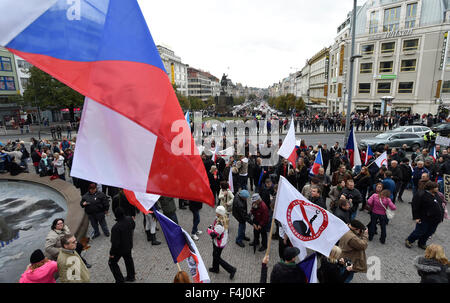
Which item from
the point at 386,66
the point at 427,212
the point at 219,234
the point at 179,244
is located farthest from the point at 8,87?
the point at 386,66

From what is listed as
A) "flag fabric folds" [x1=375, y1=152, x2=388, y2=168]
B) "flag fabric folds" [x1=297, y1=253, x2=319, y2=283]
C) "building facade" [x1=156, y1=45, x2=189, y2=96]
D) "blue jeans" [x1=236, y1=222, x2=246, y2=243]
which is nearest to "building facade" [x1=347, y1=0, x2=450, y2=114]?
"flag fabric folds" [x1=375, y1=152, x2=388, y2=168]

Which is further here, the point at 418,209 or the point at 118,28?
the point at 418,209

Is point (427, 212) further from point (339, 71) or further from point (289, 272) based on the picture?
point (339, 71)

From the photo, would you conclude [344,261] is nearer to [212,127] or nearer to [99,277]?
[99,277]

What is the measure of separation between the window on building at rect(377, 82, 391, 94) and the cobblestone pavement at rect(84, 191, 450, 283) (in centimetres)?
3917

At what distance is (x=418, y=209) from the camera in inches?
238

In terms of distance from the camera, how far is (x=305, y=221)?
4.34 metres

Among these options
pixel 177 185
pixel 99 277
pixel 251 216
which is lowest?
pixel 99 277

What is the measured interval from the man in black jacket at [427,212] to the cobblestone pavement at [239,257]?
40cm

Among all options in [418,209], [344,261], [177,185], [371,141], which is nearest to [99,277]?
[177,185]

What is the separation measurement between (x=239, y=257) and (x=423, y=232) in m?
4.48
